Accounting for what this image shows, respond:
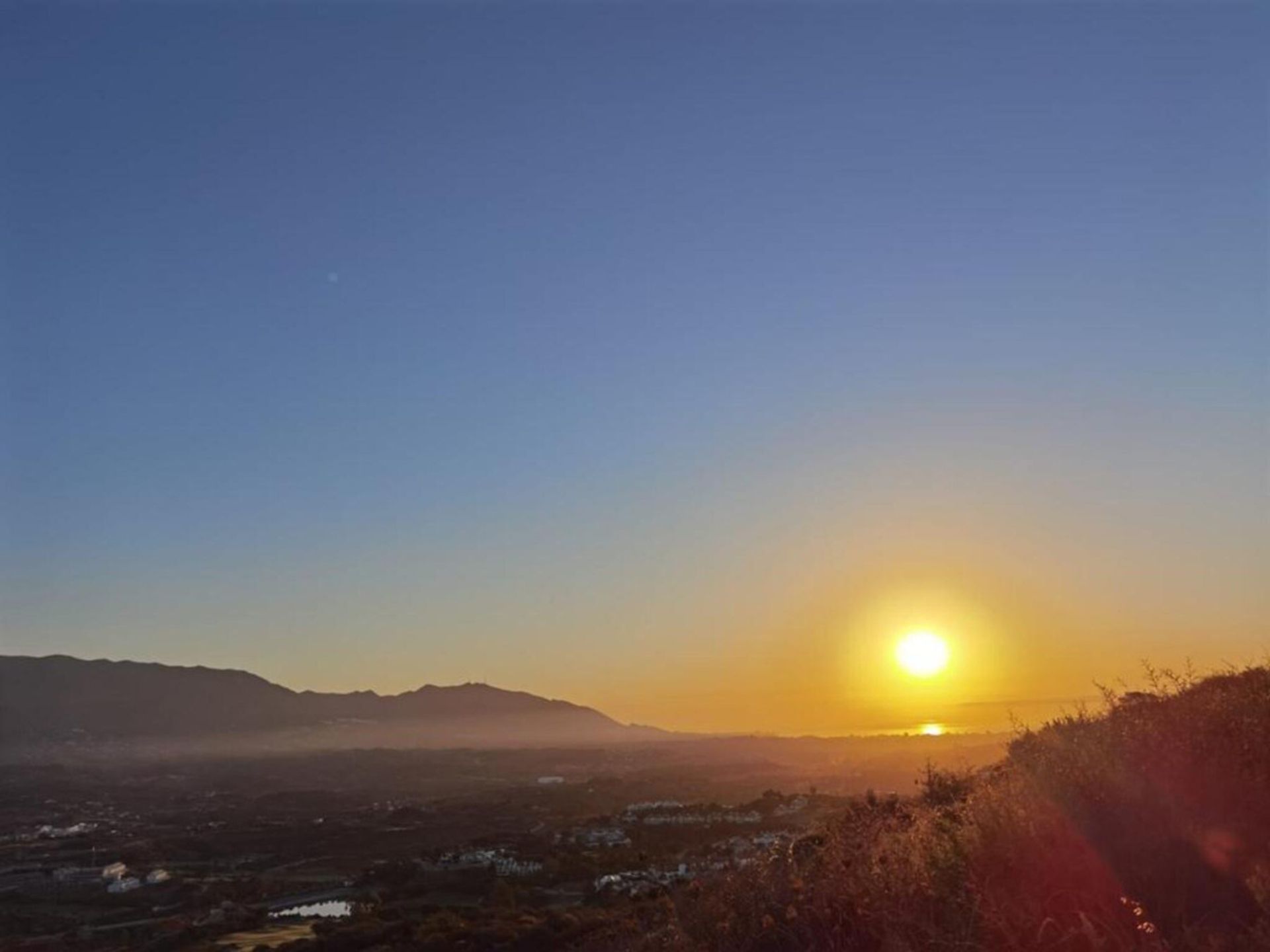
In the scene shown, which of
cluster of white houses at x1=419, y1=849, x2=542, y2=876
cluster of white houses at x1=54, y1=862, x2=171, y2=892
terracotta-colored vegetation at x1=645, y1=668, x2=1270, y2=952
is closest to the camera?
terracotta-colored vegetation at x1=645, y1=668, x2=1270, y2=952

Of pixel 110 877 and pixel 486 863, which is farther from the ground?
pixel 486 863

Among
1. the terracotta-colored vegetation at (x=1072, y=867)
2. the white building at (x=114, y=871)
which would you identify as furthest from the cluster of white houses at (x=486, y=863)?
the terracotta-colored vegetation at (x=1072, y=867)

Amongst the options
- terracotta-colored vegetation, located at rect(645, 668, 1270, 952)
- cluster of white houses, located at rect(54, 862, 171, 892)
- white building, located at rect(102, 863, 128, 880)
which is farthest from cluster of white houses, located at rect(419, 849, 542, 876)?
terracotta-colored vegetation, located at rect(645, 668, 1270, 952)

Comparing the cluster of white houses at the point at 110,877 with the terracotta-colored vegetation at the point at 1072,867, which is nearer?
the terracotta-colored vegetation at the point at 1072,867

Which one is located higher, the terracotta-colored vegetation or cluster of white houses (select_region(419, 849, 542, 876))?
the terracotta-colored vegetation

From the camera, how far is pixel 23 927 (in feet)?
150

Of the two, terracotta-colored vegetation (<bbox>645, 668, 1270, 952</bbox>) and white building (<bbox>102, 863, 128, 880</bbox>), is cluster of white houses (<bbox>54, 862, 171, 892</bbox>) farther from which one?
terracotta-colored vegetation (<bbox>645, 668, 1270, 952</bbox>)

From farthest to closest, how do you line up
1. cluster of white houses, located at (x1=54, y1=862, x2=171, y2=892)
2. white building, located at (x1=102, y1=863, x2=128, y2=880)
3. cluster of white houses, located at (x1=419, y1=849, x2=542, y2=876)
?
white building, located at (x1=102, y1=863, x2=128, y2=880) → cluster of white houses, located at (x1=54, y1=862, x2=171, y2=892) → cluster of white houses, located at (x1=419, y1=849, x2=542, y2=876)

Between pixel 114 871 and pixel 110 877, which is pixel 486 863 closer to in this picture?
pixel 110 877

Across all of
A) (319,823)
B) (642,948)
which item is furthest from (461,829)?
(642,948)

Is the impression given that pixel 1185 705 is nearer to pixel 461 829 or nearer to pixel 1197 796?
pixel 1197 796

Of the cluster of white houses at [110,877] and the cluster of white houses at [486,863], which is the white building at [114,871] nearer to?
the cluster of white houses at [110,877]

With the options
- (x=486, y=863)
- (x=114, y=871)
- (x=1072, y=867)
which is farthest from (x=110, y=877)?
(x=1072, y=867)

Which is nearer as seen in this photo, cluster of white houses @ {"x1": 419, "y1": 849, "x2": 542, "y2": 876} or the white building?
cluster of white houses @ {"x1": 419, "y1": 849, "x2": 542, "y2": 876}
